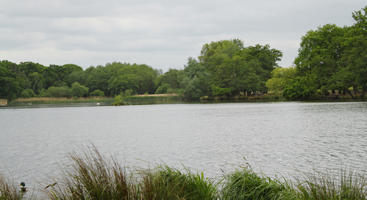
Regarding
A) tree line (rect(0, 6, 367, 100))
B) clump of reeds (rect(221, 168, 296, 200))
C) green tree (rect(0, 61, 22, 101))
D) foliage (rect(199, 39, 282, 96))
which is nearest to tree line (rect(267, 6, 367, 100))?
tree line (rect(0, 6, 367, 100))

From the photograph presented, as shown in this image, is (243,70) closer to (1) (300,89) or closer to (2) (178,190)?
(1) (300,89)

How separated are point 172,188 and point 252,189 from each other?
4.79ft

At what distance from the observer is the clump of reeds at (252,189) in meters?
5.99

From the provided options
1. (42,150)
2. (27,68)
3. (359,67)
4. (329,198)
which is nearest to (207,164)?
(329,198)

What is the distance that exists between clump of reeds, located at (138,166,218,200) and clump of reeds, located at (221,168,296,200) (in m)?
0.31

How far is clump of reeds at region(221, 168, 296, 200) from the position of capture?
5986 mm

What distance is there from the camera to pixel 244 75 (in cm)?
8700

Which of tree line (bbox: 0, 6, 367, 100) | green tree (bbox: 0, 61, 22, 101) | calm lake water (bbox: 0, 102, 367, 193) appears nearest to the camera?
calm lake water (bbox: 0, 102, 367, 193)

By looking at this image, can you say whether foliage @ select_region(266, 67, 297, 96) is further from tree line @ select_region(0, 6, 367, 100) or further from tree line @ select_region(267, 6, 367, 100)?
tree line @ select_region(267, 6, 367, 100)

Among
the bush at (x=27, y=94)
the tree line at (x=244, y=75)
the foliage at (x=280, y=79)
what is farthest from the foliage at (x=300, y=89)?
the bush at (x=27, y=94)

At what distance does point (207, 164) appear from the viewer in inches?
487

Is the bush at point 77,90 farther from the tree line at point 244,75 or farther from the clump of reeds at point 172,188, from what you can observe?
the clump of reeds at point 172,188

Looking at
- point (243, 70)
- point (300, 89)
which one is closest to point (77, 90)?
point (243, 70)

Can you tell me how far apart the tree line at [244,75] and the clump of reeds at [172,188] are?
56837 mm
